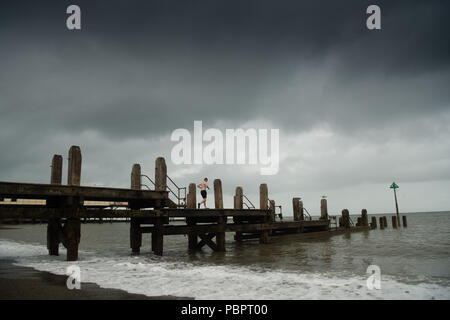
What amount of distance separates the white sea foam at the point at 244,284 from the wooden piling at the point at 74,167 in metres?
3.02

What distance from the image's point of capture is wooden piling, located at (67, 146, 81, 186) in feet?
37.8

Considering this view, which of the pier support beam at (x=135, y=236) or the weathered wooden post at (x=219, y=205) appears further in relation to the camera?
the weathered wooden post at (x=219, y=205)

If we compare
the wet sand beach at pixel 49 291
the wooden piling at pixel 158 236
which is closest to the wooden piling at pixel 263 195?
the wooden piling at pixel 158 236

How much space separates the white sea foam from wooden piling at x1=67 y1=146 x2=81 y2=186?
302 centimetres

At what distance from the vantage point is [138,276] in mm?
8852

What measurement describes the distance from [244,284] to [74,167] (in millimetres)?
7624

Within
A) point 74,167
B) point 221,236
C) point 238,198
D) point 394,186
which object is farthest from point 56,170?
point 394,186

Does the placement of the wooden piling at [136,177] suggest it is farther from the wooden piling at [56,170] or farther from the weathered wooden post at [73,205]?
the wooden piling at [56,170]

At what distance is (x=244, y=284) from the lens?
792 cm

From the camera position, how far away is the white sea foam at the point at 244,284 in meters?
6.87

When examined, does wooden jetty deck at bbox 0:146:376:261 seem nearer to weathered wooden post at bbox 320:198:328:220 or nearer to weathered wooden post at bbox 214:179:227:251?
weathered wooden post at bbox 214:179:227:251

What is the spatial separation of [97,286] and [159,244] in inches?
260

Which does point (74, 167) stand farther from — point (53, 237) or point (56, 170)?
point (53, 237)
